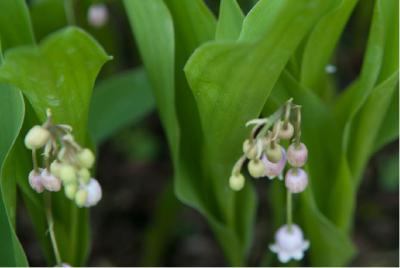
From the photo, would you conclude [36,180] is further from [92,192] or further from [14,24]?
[14,24]

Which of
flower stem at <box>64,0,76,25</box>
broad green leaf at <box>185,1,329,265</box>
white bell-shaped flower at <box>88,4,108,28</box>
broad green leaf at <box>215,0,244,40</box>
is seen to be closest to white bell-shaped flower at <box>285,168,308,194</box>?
broad green leaf at <box>185,1,329,265</box>

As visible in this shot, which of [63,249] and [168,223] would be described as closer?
[63,249]

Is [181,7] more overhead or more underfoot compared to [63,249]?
more overhead

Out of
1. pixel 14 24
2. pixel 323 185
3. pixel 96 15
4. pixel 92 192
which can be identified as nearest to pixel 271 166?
pixel 92 192

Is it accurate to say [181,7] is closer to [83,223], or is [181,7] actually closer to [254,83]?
[254,83]

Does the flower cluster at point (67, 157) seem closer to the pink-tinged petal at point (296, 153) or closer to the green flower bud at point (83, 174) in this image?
the green flower bud at point (83, 174)

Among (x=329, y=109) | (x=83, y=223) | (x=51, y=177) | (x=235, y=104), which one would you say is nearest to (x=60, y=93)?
(x=51, y=177)

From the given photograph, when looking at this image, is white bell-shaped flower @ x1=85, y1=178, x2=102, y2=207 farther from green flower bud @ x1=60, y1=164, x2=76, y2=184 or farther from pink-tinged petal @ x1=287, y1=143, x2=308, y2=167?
pink-tinged petal @ x1=287, y1=143, x2=308, y2=167
